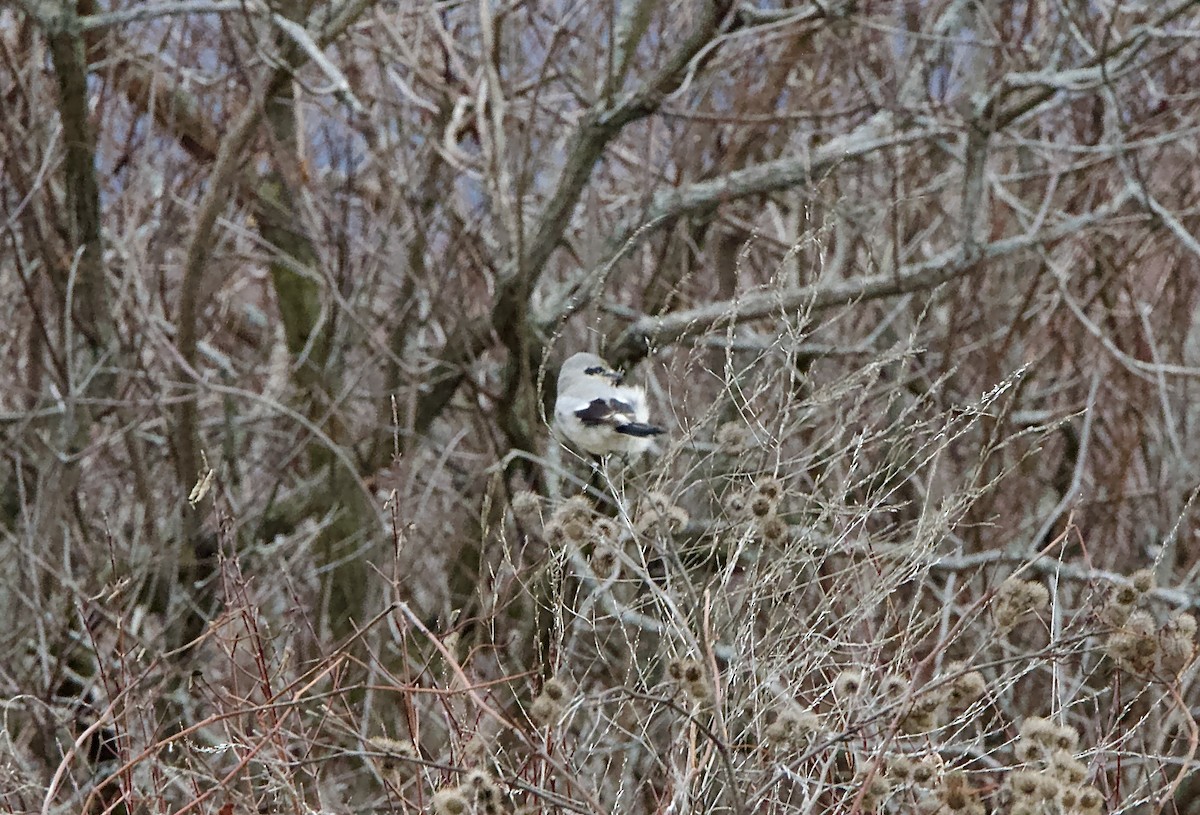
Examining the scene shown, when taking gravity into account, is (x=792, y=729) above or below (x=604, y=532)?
below

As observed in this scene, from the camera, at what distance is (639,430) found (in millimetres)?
4039

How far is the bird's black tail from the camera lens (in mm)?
3977

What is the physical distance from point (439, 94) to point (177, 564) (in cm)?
249

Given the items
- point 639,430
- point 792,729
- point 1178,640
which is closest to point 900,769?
point 792,729

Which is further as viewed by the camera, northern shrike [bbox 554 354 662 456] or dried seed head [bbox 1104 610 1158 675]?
northern shrike [bbox 554 354 662 456]

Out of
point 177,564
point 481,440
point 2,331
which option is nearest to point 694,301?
point 481,440

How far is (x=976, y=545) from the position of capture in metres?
6.80

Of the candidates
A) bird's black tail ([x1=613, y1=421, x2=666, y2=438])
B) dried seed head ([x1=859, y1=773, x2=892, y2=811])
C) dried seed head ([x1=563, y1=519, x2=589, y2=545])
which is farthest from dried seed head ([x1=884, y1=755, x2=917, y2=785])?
bird's black tail ([x1=613, y1=421, x2=666, y2=438])

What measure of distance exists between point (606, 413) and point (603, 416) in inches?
0.8

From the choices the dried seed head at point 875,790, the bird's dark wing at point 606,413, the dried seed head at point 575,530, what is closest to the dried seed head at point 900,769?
the dried seed head at point 875,790

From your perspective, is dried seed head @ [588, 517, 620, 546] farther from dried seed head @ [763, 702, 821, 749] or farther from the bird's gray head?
the bird's gray head

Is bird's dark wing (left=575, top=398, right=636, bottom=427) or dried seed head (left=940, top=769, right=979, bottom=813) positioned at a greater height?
dried seed head (left=940, top=769, right=979, bottom=813)

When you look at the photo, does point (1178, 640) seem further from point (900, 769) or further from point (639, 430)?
point (639, 430)

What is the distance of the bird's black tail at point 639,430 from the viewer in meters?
3.98
